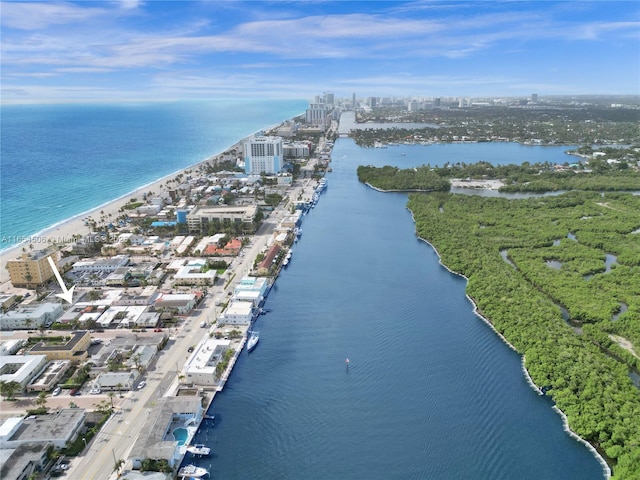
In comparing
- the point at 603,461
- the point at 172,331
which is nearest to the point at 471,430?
the point at 603,461

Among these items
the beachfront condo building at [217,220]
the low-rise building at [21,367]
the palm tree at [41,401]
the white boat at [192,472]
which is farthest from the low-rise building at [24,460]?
the beachfront condo building at [217,220]

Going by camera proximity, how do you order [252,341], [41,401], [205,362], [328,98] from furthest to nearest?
[328,98] → [252,341] → [205,362] → [41,401]

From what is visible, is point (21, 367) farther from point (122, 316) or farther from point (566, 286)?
point (566, 286)

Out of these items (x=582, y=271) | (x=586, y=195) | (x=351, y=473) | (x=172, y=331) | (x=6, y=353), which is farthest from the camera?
(x=586, y=195)

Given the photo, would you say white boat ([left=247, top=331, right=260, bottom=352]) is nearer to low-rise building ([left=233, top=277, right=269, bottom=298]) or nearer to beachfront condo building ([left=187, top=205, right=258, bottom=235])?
low-rise building ([left=233, top=277, right=269, bottom=298])

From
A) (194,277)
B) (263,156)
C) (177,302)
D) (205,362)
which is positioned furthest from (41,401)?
(263,156)

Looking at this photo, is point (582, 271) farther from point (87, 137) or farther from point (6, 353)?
point (87, 137)

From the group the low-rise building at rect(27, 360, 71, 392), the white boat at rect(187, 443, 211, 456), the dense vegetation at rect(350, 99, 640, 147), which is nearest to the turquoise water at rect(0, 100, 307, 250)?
the low-rise building at rect(27, 360, 71, 392)
